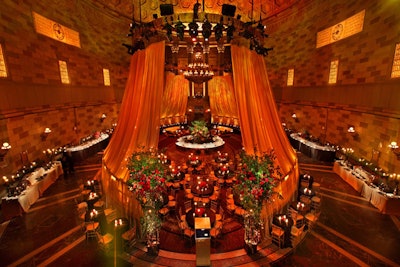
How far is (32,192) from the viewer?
7250 millimetres

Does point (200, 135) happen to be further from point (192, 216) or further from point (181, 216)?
point (192, 216)

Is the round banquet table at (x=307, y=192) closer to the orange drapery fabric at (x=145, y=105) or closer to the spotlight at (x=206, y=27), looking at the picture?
the orange drapery fabric at (x=145, y=105)

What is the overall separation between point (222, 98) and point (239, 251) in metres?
14.9

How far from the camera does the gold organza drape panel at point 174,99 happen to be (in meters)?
18.1

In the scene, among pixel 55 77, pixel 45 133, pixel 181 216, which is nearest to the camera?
pixel 181 216

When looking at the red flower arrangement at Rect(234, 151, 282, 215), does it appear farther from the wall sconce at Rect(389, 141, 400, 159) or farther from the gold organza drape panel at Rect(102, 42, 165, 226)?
the wall sconce at Rect(389, 141, 400, 159)

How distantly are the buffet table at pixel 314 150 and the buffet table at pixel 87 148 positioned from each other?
40.6ft

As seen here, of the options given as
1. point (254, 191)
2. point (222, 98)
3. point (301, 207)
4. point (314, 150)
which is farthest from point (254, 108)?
point (222, 98)

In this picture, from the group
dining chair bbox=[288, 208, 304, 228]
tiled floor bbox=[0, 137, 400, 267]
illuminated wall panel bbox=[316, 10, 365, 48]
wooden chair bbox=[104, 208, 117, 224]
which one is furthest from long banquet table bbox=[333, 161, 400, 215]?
wooden chair bbox=[104, 208, 117, 224]

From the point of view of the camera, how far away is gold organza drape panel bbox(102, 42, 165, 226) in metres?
6.46

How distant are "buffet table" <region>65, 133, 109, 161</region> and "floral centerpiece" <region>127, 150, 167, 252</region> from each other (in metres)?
7.68

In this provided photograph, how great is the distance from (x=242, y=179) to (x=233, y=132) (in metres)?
12.9

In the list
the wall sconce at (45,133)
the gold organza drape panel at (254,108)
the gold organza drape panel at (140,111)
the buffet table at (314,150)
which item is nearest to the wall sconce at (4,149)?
the wall sconce at (45,133)

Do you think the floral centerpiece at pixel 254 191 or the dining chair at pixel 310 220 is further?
the dining chair at pixel 310 220
